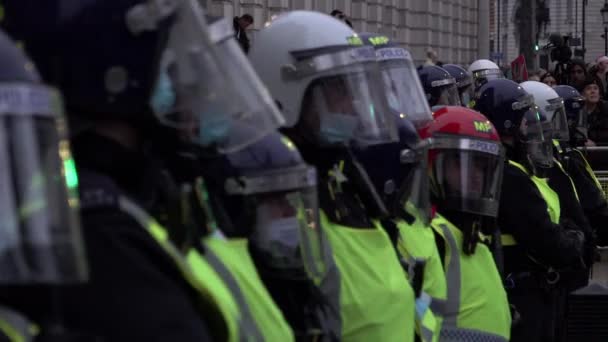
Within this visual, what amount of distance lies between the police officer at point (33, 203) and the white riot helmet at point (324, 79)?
5.77 ft

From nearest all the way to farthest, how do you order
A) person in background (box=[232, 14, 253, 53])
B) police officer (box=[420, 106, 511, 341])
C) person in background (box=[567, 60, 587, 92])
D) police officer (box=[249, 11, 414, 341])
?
police officer (box=[249, 11, 414, 341])
police officer (box=[420, 106, 511, 341])
person in background (box=[232, 14, 253, 53])
person in background (box=[567, 60, 587, 92])

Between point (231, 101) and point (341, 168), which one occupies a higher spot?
point (231, 101)

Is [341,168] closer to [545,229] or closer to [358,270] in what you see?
[358,270]

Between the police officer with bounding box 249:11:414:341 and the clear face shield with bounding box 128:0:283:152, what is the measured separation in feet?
2.95

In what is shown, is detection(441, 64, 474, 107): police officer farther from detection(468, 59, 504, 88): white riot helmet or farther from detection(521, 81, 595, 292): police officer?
detection(468, 59, 504, 88): white riot helmet

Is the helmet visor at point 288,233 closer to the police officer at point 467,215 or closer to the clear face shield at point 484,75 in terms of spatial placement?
the police officer at point 467,215

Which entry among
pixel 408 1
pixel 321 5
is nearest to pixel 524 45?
pixel 321 5

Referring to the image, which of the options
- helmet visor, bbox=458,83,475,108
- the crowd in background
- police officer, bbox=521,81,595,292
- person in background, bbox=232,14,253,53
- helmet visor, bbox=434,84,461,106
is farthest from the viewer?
the crowd in background

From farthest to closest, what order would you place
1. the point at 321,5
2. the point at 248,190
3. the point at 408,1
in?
the point at 408,1 < the point at 321,5 < the point at 248,190

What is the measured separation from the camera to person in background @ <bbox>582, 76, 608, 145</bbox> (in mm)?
11172

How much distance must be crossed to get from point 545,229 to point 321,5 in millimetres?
18233

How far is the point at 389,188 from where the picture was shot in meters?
4.37

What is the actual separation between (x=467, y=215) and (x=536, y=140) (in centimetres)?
138

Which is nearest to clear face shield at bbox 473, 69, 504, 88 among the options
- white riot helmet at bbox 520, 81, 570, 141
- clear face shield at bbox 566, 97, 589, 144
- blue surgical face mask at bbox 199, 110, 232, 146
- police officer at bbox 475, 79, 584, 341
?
clear face shield at bbox 566, 97, 589, 144
